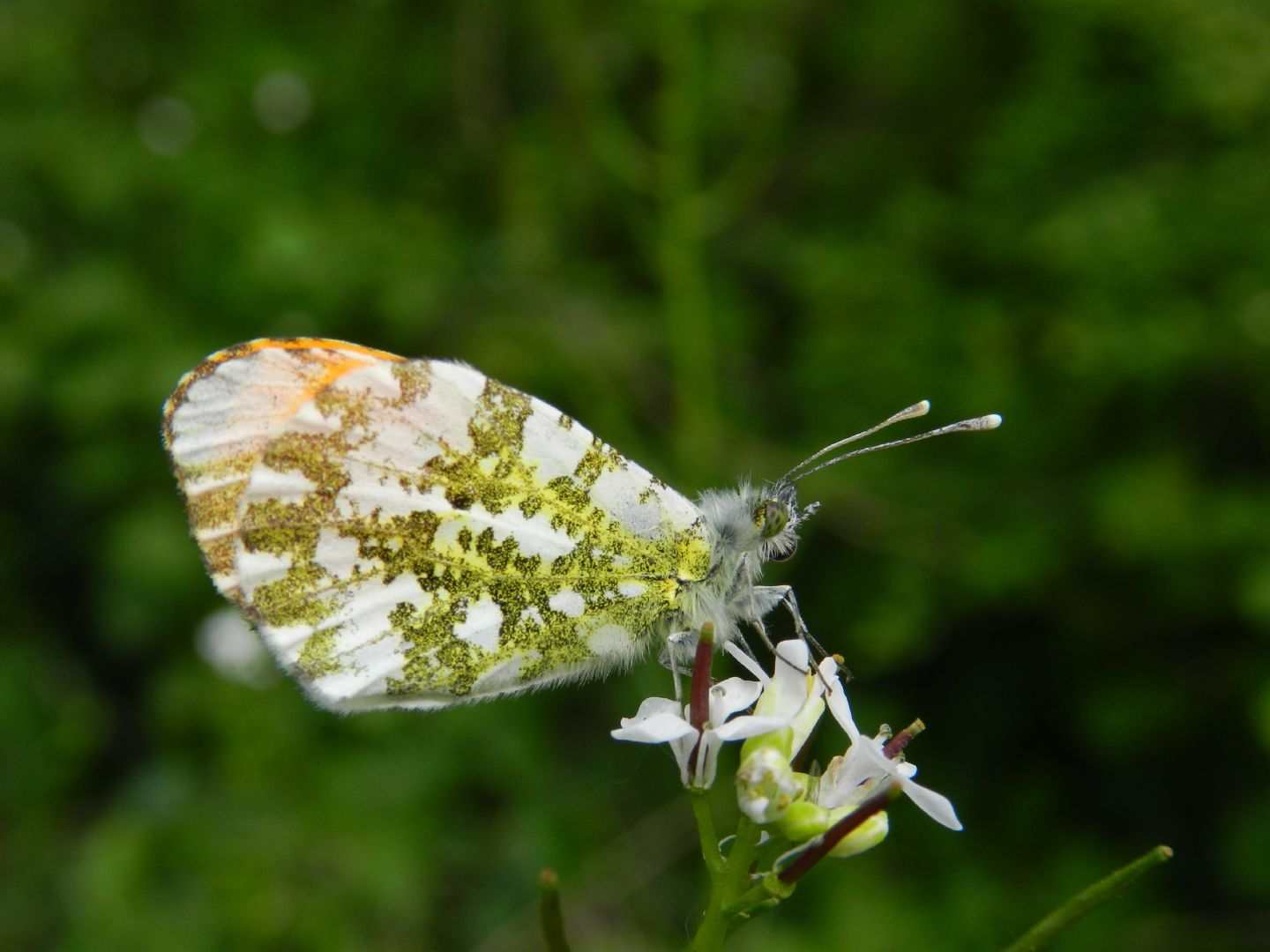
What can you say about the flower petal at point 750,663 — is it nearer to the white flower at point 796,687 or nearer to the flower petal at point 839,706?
the white flower at point 796,687

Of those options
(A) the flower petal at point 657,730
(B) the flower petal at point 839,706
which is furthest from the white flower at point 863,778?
(A) the flower petal at point 657,730

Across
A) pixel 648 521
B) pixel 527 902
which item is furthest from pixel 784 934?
pixel 648 521

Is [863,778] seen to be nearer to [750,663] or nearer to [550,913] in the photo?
[750,663]

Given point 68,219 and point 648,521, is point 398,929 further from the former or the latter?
point 68,219

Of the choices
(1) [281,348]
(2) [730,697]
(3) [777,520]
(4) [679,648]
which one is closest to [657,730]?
(2) [730,697]

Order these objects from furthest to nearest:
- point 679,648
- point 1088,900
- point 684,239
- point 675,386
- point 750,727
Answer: point 675,386, point 684,239, point 679,648, point 750,727, point 1088,900

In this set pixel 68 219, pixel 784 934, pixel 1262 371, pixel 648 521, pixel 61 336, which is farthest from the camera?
pixel 68 219
